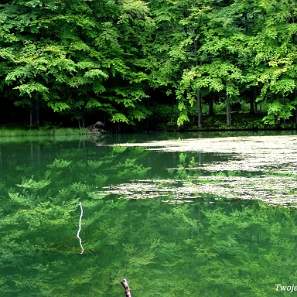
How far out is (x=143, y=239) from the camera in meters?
5.11

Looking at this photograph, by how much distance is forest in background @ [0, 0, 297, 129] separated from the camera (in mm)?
25219

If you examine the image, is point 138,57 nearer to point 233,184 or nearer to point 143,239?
point 233,184

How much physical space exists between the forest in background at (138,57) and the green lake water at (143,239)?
1707cm

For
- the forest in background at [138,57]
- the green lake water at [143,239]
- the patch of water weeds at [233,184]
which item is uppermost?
the forest in background at [138,57]

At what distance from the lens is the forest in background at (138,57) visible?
25.2 m

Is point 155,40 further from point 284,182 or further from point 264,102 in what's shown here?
point 284,182

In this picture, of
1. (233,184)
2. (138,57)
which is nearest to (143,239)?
(233,184)

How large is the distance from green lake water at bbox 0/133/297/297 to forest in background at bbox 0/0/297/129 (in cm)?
1707

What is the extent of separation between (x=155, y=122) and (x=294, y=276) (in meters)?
26.2

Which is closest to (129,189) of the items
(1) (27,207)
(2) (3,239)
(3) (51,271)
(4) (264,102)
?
(1) (27,207)

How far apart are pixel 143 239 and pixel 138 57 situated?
2551cm

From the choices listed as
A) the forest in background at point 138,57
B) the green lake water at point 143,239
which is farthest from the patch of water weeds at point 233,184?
the forest in background at point 138,57

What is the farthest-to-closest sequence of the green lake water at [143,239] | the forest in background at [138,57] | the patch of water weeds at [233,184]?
the forest in background at [138,57] < the patch of water weeds at [233,184] < the green lake water at [143,239]

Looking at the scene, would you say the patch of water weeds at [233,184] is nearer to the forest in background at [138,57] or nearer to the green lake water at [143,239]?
the green lake water at [143,239]
